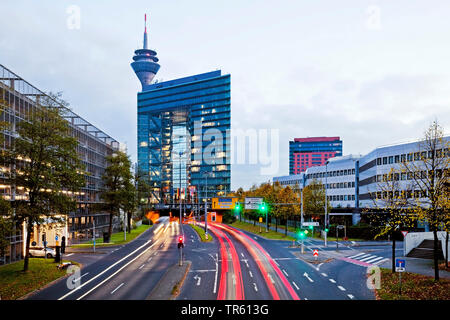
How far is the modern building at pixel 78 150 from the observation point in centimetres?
3834

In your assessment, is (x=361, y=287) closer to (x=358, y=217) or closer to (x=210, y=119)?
(x=358, y=217)

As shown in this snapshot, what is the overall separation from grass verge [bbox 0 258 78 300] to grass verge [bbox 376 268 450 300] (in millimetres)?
26127

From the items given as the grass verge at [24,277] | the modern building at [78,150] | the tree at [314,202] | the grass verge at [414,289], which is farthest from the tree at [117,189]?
the grass verge at [414,289]

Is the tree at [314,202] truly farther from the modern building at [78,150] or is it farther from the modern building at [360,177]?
the modern building at [78,150]

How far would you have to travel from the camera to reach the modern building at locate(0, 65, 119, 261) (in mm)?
38344

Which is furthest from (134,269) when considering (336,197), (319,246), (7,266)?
(336,197)

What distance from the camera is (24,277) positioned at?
30281 mm

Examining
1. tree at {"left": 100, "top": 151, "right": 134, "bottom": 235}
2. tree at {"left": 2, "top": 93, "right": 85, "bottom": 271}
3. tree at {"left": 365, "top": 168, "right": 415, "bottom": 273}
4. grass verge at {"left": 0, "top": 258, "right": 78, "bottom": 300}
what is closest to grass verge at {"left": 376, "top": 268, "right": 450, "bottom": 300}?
tree at {"left": 365, "top": 168, "right": 415, "bottom": 273}

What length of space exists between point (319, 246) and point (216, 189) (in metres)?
130

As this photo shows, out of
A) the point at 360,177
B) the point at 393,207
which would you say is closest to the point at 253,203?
the point at 393,207

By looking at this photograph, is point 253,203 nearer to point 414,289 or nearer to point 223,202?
point 223,202

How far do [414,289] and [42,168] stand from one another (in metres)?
32.7
